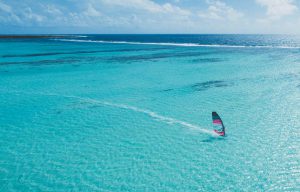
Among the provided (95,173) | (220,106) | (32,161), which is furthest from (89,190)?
(220,106)

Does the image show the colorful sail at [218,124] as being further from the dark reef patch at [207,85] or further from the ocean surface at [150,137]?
the dark reef patch at [207,85]

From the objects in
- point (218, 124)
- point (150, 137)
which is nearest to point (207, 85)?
point (218, 124)

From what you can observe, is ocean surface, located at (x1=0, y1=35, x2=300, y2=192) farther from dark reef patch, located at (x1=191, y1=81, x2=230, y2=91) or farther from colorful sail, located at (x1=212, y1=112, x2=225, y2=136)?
colorful sail, located at (x1=212, y1=112, x2=225, y2=136)

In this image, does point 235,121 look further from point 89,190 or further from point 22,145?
point 22,145

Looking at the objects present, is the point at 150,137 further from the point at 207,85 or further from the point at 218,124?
the point at 207,85

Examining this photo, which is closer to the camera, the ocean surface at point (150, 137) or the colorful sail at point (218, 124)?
the ocean surface at point (150, 137)

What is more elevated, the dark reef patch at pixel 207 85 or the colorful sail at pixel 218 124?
Result: the dark reef patch at pixel 207 85

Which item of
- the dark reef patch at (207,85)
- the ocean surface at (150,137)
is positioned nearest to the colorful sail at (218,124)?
the ocean surface at (150,137)

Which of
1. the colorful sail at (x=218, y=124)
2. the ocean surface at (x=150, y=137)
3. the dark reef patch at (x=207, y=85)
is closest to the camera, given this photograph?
the ocean surface at (x=150, y=137)

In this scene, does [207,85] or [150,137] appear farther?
[207,85]

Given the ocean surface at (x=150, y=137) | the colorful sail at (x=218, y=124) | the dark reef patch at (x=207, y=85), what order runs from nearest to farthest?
the ocean surface at (x=150, y=137) < the colorful sail at (x=218, y=124) < the dark reef patch at (x=207, y=85)

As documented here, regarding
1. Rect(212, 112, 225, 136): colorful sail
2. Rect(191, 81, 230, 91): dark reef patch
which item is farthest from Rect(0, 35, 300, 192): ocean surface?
Rect(212, 112, 225, 136): colorful sail
